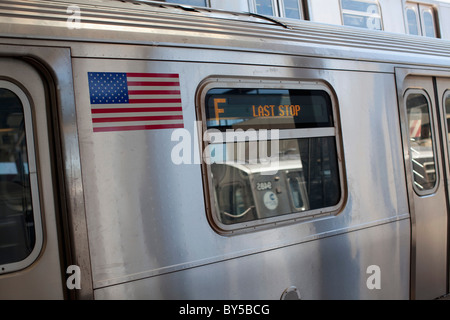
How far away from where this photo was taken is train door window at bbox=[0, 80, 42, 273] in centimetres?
221

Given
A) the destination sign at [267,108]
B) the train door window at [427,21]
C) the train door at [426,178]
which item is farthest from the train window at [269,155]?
the train door window at [427,21]

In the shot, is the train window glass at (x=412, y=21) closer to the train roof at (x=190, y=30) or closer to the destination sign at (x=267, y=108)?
the train roof at (x=190, y=30)

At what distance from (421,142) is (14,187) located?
334 cm

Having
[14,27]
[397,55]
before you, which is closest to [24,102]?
[14,27]

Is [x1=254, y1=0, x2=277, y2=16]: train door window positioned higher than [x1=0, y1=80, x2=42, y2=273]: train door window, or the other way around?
[x1=254, y1=0, x2=277, y2=16]: train door window

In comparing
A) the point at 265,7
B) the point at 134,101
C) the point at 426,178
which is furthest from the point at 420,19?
the point at 134,101

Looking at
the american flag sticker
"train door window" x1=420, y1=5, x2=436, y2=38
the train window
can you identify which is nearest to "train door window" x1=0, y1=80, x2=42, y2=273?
the american flag sticker

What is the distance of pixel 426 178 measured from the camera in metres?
4.01

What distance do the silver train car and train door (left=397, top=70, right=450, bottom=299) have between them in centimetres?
2

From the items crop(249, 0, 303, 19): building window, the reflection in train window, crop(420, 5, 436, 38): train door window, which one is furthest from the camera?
crop(420, 5, 436, 38): train door window

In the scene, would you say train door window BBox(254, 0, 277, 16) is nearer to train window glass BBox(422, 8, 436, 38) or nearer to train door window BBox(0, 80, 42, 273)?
train door window BBox(0, 80, 42, 273)
